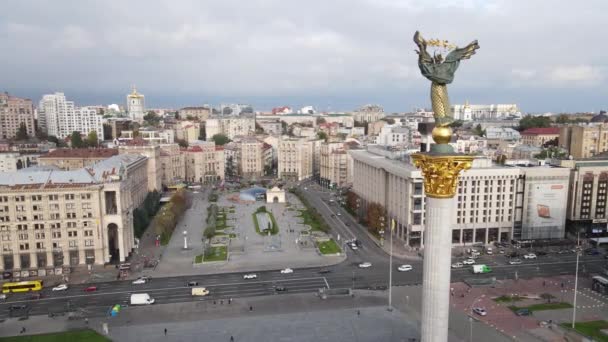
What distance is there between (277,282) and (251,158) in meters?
112

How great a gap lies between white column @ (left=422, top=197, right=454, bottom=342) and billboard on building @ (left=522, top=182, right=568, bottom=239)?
6784 centimetres

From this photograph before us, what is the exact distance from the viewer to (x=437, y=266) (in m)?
25.6

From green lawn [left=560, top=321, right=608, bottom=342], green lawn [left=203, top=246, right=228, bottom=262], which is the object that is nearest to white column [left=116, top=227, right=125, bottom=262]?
green lawn [left=203, top=246, right=228, bottom=262]

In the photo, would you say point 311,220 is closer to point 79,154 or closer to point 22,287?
point 22,287

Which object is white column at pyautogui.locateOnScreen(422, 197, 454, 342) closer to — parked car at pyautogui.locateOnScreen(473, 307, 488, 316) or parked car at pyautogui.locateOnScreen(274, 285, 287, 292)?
parked car at pyautogui.locateOnScreen(473, 307, 488, 316)

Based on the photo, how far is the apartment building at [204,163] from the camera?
162 metres

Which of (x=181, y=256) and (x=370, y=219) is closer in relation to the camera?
(x=181, y=256)

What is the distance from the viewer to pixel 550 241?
279 feet

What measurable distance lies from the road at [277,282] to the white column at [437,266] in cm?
3887

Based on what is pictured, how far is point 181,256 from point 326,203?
2175 inches

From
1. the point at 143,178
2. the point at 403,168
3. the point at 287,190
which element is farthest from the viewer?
the point at 287,190

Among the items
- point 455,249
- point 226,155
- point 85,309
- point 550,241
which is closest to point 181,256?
point 85,309

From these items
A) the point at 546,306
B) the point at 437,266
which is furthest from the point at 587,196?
the point at 437,266

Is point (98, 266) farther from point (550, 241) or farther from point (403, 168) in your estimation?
point (550, 241)
